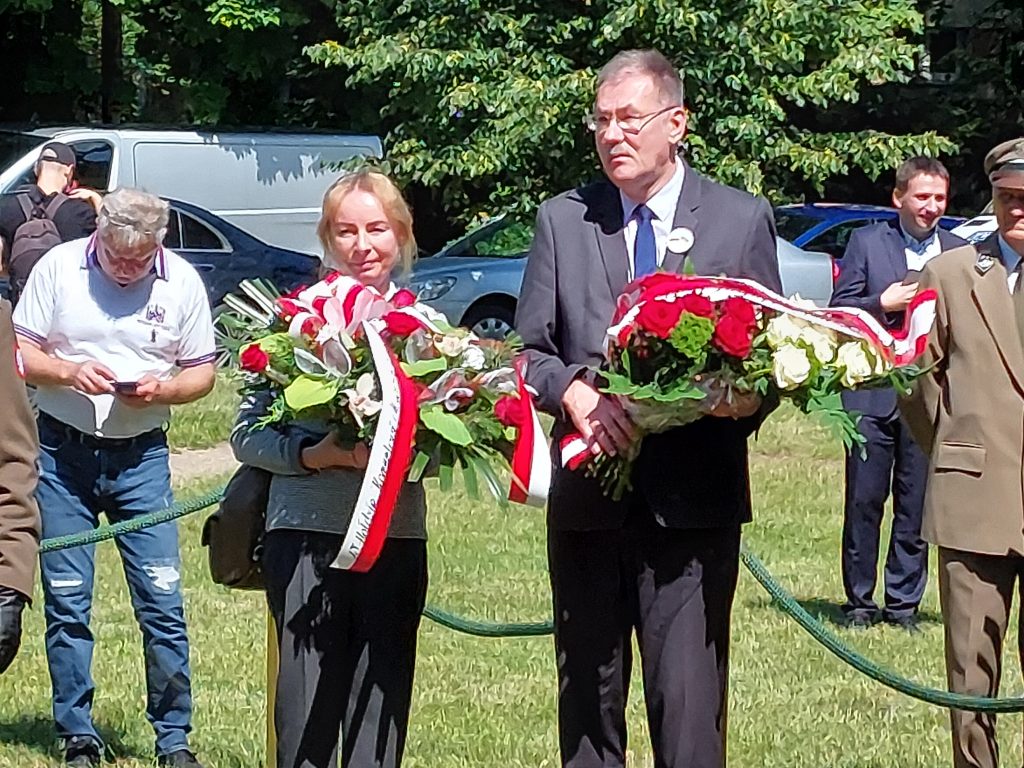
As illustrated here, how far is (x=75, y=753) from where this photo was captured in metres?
6.19

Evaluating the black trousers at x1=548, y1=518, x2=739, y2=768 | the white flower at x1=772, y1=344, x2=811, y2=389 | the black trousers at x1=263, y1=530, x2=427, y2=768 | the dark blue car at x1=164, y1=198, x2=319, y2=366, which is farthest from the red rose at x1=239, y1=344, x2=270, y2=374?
the dark blue car at x1=164, y1=198, x2=319, y2=366

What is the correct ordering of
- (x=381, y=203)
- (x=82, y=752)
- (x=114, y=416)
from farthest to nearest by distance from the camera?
(x=82, y=752)
(x=114, y=416)
(x=381, y=203)

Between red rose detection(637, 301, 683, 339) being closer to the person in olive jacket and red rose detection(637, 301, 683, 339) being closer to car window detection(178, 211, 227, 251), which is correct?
the person in olive jacket

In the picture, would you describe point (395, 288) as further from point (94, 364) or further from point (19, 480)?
point (94, 364)

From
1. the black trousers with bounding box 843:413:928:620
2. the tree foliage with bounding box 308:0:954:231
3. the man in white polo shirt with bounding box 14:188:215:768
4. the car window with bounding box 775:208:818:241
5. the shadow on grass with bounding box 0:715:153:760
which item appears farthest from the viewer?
the car window with bounding box 775:208:818:241

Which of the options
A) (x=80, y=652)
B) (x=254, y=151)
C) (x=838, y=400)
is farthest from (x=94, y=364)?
(x=254, y=151)

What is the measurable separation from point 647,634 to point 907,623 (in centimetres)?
440

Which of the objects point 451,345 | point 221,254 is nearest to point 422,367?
point 451,345

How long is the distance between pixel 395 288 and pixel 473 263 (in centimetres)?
1346

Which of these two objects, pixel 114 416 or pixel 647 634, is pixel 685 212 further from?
pixel 114 416

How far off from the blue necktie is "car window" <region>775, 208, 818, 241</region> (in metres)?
16.9

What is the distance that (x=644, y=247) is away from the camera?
450 cm

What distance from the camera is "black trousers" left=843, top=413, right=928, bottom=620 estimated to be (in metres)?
8.45

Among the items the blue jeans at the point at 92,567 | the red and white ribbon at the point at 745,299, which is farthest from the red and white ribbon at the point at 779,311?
the blue jeans at the point at 92,567
